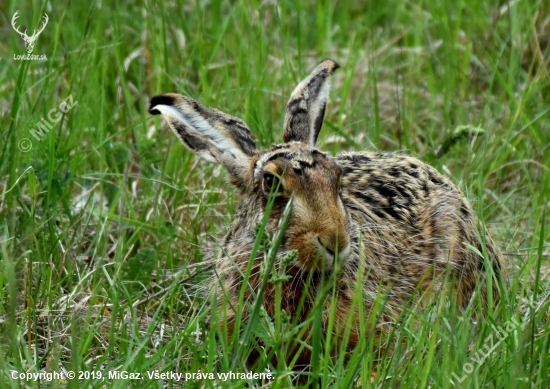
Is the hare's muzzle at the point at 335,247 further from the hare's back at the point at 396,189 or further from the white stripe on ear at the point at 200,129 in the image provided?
the white stripe on ear at the point at 200,129

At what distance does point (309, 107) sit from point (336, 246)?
4.50ft

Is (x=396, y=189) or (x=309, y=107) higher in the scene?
(x=309, y=107)

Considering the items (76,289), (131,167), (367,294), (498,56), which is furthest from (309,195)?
(498,56)

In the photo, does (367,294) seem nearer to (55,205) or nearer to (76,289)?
(76,289)

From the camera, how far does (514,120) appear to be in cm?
613

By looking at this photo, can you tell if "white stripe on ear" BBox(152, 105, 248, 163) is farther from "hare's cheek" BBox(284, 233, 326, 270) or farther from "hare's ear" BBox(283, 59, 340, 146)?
"hare's cheek" BBox(284, 233, 326, 270)

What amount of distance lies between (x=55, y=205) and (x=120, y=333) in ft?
3.28

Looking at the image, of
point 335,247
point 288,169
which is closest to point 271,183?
point 288,169

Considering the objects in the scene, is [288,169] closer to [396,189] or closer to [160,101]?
[160,101]

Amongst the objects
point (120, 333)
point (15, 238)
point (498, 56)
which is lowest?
point (120, 333)

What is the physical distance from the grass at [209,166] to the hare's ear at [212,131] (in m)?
0.35

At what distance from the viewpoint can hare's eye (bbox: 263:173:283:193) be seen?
4.45 meters

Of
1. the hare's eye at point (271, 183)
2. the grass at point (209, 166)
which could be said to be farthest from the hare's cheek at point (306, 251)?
the hare's eye at point (271, 183)

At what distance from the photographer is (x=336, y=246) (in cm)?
416
